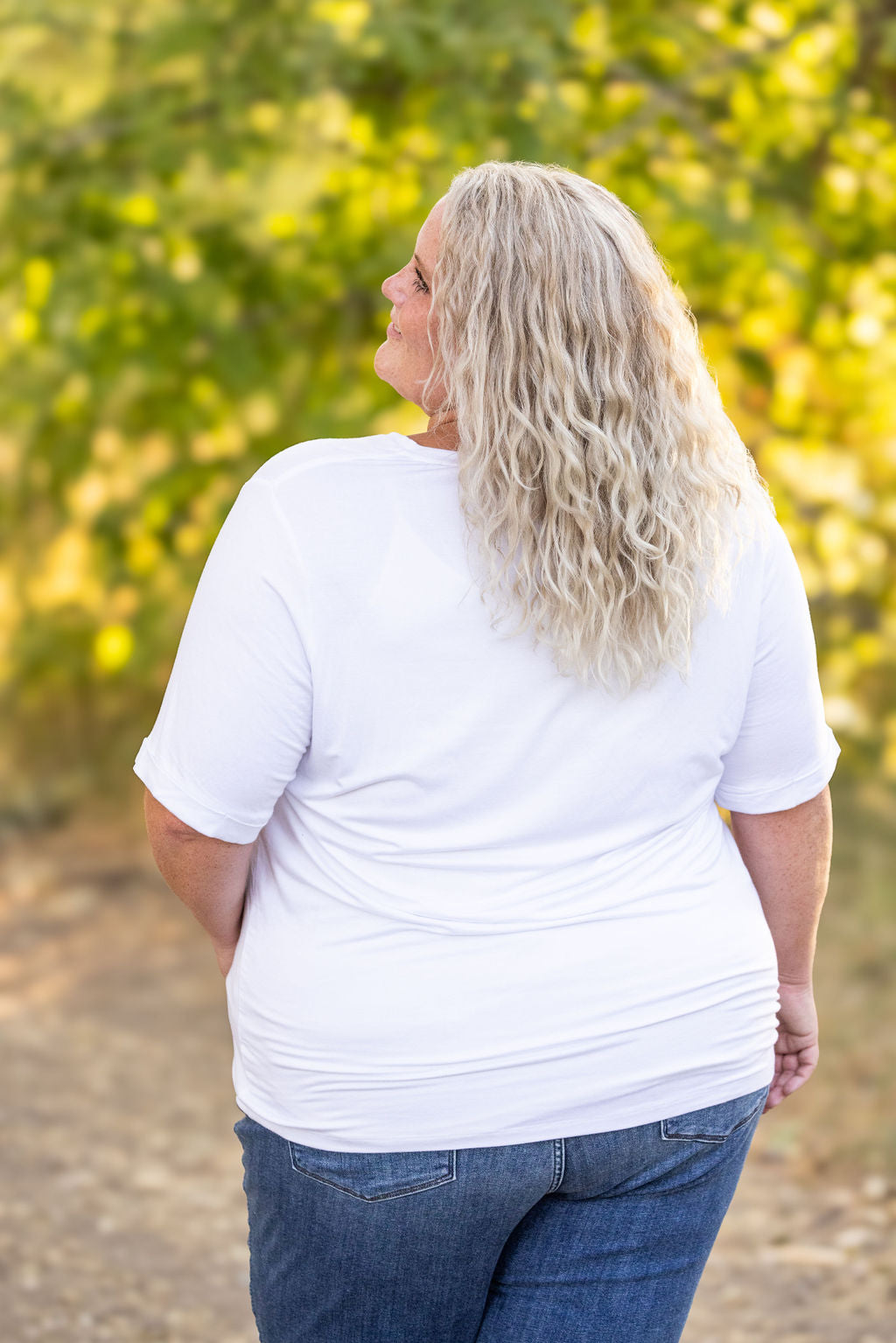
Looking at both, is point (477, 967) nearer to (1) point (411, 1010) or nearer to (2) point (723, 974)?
(1) point (411, 1010)

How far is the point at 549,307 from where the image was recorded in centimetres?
109

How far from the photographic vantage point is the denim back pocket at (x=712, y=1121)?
1.18 m

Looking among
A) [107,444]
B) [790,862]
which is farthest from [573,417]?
[107,444]

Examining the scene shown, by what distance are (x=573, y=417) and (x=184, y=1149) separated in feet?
10.3

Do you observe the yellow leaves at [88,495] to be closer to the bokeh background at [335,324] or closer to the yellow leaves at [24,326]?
the bokeh background at [335,324]

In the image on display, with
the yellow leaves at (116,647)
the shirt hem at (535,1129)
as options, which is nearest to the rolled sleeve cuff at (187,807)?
the shirt hem at (535,1129)

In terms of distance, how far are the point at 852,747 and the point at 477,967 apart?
3710mm

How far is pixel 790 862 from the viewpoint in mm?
1405

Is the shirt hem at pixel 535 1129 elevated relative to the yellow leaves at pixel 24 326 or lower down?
lower down

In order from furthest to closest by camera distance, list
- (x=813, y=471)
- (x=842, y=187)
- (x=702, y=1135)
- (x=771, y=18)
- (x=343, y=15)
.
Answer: (x=813, y=471) < (x=842, y=187) < (x=771, y=18) < (x=343, y=15) < (x=702, y=1135)

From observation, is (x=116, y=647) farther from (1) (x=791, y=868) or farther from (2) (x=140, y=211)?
(1) (x=791, y=868)

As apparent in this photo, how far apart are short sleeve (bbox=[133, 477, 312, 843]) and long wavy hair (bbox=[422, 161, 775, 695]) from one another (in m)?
0.17

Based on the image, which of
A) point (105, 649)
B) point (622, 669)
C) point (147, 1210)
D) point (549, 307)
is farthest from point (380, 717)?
point (105, 649)

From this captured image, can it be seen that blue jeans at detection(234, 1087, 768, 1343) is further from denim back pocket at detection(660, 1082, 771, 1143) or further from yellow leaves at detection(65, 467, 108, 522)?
yellow leaves at detection(65, 467, 108, 522)
